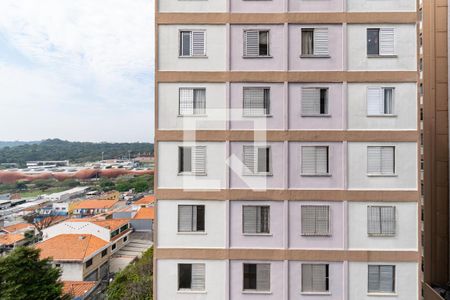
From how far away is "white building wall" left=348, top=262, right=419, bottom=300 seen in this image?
7148 mm

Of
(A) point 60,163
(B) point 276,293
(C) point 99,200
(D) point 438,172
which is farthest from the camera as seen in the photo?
(C) point 99,200

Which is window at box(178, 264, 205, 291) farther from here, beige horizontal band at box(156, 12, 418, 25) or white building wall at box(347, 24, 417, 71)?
white building wall at box(347, 24, 417, 71)

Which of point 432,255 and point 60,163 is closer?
point 432,255

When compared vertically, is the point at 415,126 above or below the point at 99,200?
above

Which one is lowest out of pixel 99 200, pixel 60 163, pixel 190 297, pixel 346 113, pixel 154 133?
pixel 99 200

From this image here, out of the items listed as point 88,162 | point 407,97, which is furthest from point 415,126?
point 88,162

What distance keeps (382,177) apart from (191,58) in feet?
23.6

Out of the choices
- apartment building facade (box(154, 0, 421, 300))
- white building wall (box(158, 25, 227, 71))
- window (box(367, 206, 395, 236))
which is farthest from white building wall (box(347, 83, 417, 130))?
white building wall (box(158, 25, 227, 71))

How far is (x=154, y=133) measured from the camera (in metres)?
7.46

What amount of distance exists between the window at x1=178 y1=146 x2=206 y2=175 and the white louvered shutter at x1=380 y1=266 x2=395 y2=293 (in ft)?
21.1

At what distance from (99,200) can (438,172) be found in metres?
33.9

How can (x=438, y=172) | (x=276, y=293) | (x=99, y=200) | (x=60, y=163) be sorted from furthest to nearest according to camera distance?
(x=99, y=200), (x=60, y=163), (x=438, y=172), (x=276, y=293)

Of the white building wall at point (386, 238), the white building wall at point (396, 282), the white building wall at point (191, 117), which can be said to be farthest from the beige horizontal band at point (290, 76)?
the white building wall at point (396, 282)

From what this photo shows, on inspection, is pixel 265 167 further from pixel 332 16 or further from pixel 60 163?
pixel 60 163
